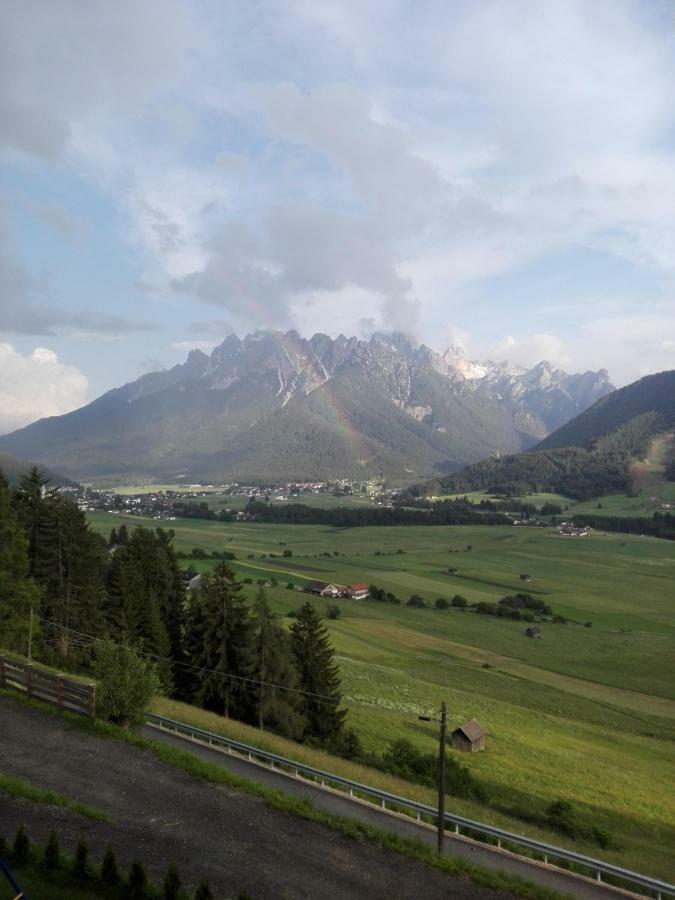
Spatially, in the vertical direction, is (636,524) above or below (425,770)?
below

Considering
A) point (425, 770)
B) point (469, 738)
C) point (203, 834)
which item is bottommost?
point (469, 738)

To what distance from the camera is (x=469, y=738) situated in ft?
116

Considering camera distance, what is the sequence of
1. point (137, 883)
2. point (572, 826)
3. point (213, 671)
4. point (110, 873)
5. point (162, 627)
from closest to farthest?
point (137, 883), point (110, 873), point (572, 826), point (213, 671), point (162, 627)

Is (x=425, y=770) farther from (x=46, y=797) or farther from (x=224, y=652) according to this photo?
(x=46, y=797)

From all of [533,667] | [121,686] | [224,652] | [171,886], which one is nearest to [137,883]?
[171,886]

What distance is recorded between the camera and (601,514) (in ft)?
606

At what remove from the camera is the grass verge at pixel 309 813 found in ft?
45.6

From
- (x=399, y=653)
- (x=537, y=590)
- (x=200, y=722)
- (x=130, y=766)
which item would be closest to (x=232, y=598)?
(x=200, y=722)

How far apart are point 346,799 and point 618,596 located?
90.3 m

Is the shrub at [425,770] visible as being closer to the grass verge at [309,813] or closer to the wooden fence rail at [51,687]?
the grass verge at [309,813]

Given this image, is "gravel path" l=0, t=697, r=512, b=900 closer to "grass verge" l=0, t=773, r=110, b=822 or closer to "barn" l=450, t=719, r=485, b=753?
"grass verge" l=0, t=773, r=110, b=822

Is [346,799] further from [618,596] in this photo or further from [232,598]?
[618,596]

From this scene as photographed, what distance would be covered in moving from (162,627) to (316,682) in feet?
34.9

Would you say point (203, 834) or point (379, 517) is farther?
point (379, 517)
